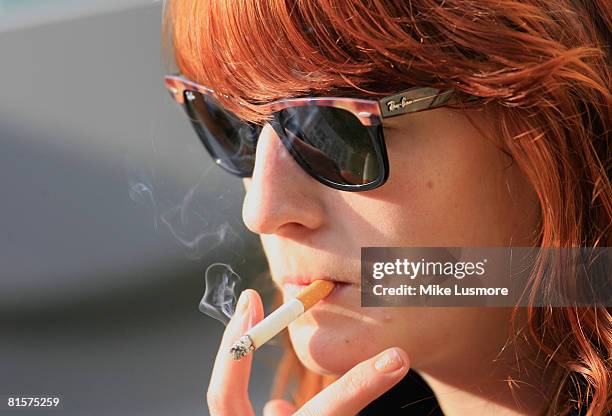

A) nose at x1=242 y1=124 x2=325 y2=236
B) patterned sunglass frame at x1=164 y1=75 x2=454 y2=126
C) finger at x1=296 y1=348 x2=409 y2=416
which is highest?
patterned sunglass frame at x1=164 y1=75 x2=454 y2=126

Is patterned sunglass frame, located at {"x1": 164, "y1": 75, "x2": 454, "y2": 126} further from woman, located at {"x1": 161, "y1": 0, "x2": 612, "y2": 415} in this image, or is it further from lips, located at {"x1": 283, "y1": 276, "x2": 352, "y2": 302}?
lips, located at {"x1": 283, "y1": 276, "x2": 352, "y2": 302}

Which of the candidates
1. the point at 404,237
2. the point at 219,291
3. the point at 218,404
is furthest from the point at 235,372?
the point at 404,237

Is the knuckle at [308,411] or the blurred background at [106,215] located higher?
the blurred background at [106,215]

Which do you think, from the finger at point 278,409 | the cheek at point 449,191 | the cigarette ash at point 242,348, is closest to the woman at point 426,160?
the cheek at point 449,191

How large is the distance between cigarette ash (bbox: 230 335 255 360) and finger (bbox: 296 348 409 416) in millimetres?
145

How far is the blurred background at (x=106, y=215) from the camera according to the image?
1.55 m

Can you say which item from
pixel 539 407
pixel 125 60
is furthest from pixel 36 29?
pixel 539 407

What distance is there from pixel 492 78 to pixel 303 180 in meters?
0.31

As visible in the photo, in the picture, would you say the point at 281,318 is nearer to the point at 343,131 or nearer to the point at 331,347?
the point at 331,347

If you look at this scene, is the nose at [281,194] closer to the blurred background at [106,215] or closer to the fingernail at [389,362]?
the fingernail at [389,362]

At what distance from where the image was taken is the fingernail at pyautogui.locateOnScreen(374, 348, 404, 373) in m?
1.09

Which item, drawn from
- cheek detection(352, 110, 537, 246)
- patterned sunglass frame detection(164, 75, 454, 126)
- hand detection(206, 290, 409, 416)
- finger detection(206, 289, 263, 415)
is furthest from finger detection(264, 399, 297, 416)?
patterned sunglass frame detection(164, 75, 454, 126)

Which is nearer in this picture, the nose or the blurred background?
the nose

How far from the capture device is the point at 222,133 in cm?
134
